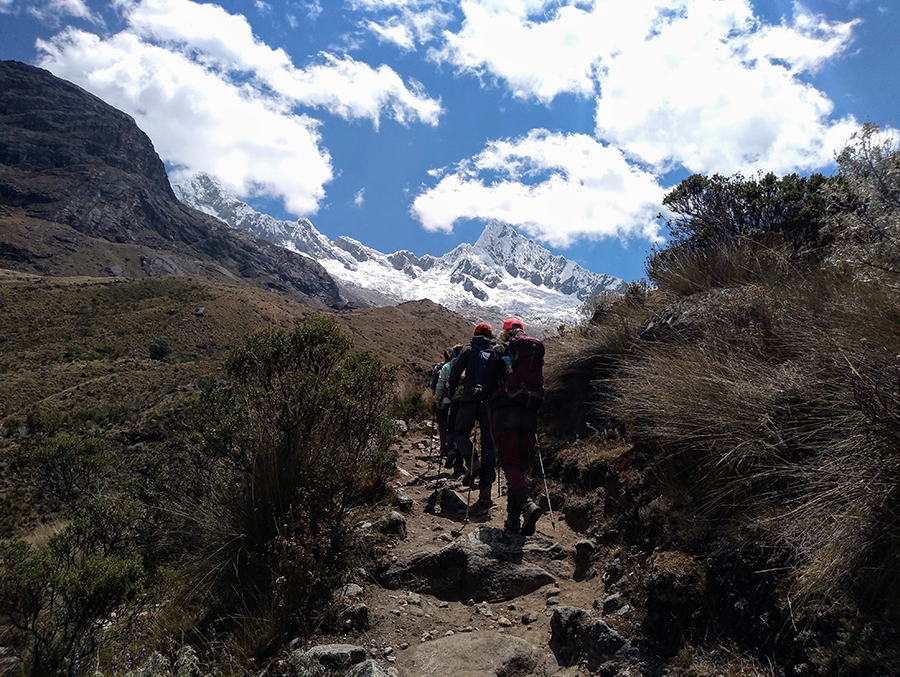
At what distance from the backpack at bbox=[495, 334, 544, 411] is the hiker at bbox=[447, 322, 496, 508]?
0.56 meters

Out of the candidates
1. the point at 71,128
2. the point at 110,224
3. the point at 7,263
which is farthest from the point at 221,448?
the point at 71,128

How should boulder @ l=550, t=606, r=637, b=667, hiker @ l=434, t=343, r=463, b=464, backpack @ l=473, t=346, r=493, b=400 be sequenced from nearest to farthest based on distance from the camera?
boulder @ l=550, t=606, r=637, b=667 → backpack @ l=473, t=346, r=493, b=400 → hiker @ l=434, t=343, r=463, b=464

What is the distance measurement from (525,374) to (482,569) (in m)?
1.94

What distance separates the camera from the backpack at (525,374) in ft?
17.3

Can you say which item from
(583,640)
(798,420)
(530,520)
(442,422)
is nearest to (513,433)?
(530,520)

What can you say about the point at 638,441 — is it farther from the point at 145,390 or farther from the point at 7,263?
the point at 7,263

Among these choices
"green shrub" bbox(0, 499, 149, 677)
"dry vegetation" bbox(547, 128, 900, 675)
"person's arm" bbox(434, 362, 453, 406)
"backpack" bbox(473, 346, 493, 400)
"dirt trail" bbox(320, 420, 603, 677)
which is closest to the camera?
"dry vegetation" bbox(547, 128, 900, 675)

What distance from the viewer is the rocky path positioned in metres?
3.12

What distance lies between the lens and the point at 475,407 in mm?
6273

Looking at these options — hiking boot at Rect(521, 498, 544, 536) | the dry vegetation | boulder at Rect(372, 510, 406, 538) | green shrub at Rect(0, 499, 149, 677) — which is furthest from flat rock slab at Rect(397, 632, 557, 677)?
green shrub at Rect(0, 499, 149, 677)

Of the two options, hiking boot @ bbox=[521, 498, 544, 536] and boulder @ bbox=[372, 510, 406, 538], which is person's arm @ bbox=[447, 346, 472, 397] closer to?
boulder @ bbox=[372, 510, 406, 538]

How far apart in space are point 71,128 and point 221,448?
201m

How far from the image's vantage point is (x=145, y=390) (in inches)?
1407

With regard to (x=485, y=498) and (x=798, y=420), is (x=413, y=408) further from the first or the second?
(x=798, y=420)
